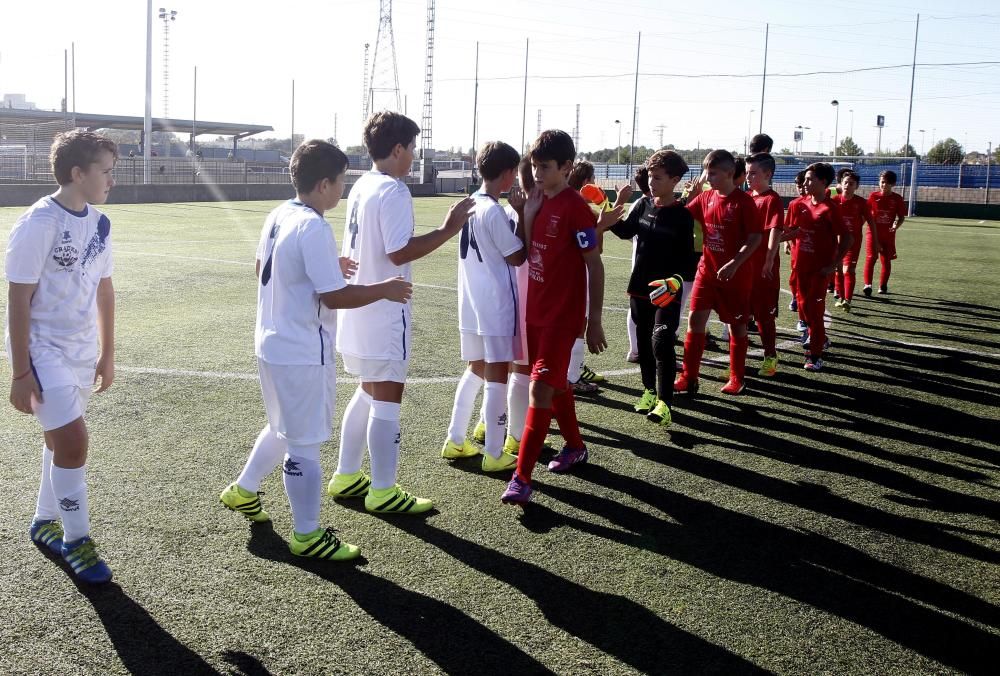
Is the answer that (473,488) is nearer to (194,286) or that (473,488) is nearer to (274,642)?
(274,642)

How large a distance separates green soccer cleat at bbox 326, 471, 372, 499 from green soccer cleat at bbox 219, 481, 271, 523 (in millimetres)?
503

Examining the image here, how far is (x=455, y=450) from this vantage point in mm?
5391

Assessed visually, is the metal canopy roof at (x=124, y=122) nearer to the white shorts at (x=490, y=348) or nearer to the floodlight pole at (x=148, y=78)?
the floodlight pole at (x=148, y=78)

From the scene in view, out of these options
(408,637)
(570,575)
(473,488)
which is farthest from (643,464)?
(408,637)

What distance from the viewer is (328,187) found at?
12.4 feet

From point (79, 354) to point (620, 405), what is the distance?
418 centimetres

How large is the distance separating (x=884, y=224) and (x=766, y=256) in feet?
23.1

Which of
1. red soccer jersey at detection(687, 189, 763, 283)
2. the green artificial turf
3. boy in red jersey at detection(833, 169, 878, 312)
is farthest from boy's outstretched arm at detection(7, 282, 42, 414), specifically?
boy in red jersey at detection(833, 169, 878, 312)

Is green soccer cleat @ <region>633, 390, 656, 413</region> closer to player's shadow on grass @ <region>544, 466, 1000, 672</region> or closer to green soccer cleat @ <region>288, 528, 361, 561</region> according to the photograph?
player's shadow on grass @ <region>544, 466, 1000, 672</region>

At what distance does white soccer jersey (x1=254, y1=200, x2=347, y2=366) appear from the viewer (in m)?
3.54

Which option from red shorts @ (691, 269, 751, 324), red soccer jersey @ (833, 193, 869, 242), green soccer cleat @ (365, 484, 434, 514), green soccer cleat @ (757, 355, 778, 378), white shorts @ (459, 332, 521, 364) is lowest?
green soccer cleat @ (365, 484, 434, 514)

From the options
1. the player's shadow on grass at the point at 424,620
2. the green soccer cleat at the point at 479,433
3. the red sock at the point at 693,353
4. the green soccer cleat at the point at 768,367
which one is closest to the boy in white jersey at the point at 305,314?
the player's shadow on grass at the point at 424,620

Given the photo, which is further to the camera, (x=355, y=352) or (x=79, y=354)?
(x=355, y=352)

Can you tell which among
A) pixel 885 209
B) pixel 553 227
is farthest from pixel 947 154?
pixel 553 227
